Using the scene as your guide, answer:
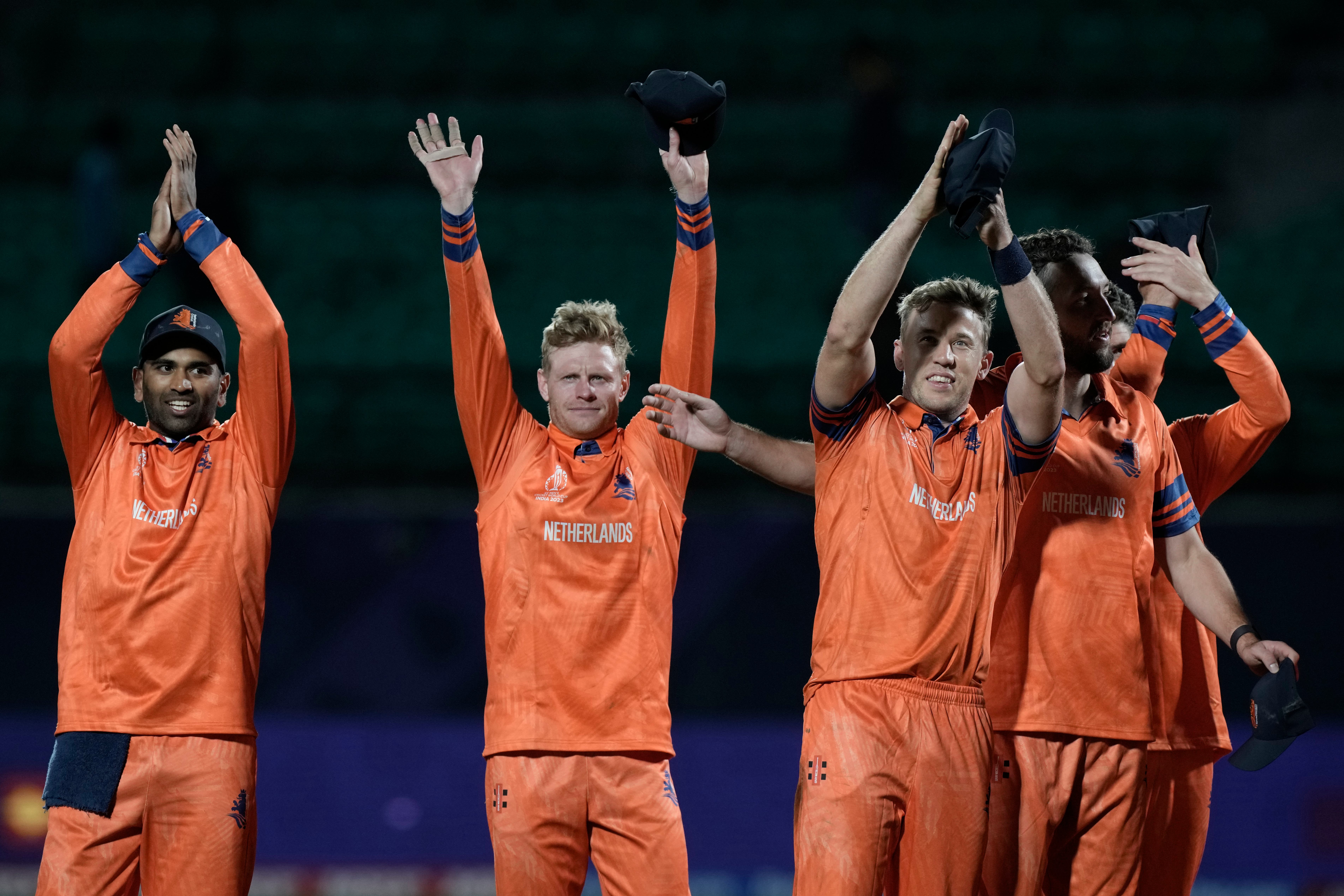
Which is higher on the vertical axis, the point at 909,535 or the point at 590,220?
the point at 590,220

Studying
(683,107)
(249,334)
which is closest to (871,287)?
(683,107)

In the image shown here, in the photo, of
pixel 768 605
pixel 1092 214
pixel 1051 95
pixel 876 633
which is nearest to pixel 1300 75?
pixel 1051 95

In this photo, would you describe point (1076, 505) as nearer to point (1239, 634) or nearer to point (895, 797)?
point (1239, 634)

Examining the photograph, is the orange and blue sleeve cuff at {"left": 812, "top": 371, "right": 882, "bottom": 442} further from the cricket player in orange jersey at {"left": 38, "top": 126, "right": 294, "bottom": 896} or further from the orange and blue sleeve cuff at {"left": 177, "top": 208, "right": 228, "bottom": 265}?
the orange and blue sleeve cuff at {"left": 177, "top": 208, "right": 228, "bottom": 265}

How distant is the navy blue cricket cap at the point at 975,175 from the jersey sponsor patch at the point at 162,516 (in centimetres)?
255

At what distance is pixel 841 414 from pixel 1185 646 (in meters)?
1.59

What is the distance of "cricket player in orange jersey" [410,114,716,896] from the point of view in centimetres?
442

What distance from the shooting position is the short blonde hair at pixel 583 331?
479 cm

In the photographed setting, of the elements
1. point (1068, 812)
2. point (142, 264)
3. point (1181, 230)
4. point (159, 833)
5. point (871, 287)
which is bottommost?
point (159, 833)

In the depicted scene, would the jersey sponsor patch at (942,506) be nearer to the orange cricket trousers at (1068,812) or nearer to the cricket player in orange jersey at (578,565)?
the orange cricket trousers at (1068,812)

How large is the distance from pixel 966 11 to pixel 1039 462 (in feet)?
34.7

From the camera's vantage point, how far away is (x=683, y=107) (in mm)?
4785

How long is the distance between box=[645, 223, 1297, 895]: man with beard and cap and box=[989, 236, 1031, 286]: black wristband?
0.71m

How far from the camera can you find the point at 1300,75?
13.6 meters
